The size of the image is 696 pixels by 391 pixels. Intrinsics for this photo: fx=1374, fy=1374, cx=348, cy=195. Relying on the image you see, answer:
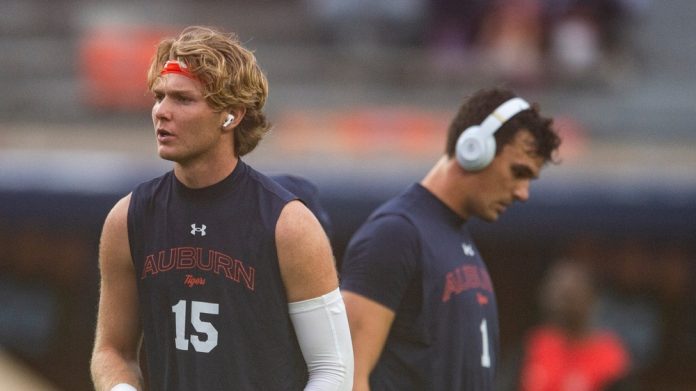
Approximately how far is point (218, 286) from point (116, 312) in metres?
0.33

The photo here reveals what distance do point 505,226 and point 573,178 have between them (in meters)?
0.58

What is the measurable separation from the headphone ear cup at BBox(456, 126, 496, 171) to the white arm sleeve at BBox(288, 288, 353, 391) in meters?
1.03

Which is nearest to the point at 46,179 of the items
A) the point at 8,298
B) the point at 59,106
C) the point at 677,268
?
the point at 8,298

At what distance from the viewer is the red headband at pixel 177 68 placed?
3.43 meters

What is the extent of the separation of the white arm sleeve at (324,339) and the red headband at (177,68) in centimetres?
64

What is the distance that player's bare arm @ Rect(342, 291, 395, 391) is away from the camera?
409 centimetres

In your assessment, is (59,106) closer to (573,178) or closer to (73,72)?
(73,72)

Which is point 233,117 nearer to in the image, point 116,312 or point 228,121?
point 228,121

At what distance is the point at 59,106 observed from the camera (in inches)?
485

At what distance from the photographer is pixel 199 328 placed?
11.5ft

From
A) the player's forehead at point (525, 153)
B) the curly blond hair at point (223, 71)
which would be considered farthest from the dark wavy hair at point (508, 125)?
the curly blond hair at point (223, 71)

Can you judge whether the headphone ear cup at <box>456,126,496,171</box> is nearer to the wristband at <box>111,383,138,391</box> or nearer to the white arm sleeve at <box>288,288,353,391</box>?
the white arm sleeve at <box>288,288,353,391</box>

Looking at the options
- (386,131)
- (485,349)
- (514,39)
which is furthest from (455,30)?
(485,349)

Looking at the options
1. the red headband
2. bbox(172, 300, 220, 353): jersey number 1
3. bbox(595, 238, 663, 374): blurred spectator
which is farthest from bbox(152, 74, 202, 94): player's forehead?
bbox(595, 238, 663, 374): blurred spectator
